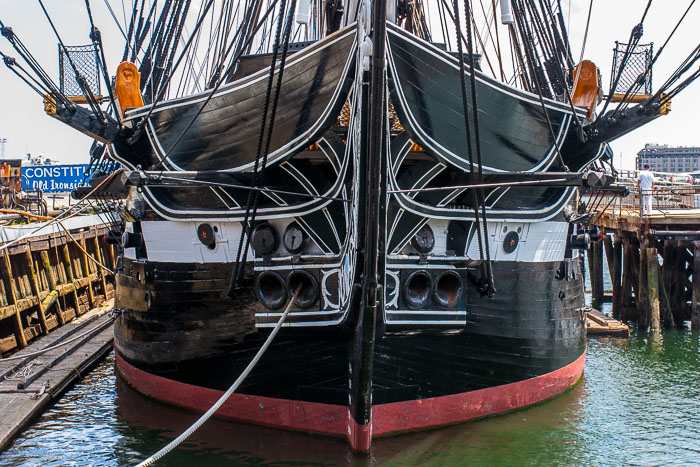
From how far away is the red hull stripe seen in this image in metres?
8.94

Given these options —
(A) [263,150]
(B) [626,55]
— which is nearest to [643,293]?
(B) [626,55]

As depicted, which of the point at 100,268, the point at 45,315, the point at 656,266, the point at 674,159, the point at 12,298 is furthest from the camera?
the point at 674,159

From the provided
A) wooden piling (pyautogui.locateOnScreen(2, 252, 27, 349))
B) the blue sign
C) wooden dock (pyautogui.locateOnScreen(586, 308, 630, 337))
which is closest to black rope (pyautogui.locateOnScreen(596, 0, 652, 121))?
wooden dock (pyautogui.locateOnScreen(586, 308, 630, 337))

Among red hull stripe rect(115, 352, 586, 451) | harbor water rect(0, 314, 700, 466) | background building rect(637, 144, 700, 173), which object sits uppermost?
background building rect(637, 144, 700, 173)

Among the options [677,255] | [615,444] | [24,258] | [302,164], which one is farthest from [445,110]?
[677,255]

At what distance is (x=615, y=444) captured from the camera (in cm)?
947

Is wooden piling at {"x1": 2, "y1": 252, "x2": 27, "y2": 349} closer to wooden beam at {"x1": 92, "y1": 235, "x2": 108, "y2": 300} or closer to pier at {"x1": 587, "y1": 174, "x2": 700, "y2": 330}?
wooden beam at {"x1": 92, "y1": 235, "x2": 108, "y2": 300}

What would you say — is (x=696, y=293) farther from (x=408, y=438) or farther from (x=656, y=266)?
(x=408, y=438)

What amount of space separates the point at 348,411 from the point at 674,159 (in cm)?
13933

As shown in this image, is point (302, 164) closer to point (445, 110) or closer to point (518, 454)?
point (445, 110)

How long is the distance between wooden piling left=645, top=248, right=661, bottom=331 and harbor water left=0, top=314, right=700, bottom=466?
5.37 meters

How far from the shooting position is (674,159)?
133 m

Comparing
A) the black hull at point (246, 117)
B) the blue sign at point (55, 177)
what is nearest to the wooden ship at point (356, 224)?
the black hull at point (246, 117)

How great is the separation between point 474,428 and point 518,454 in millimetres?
797
